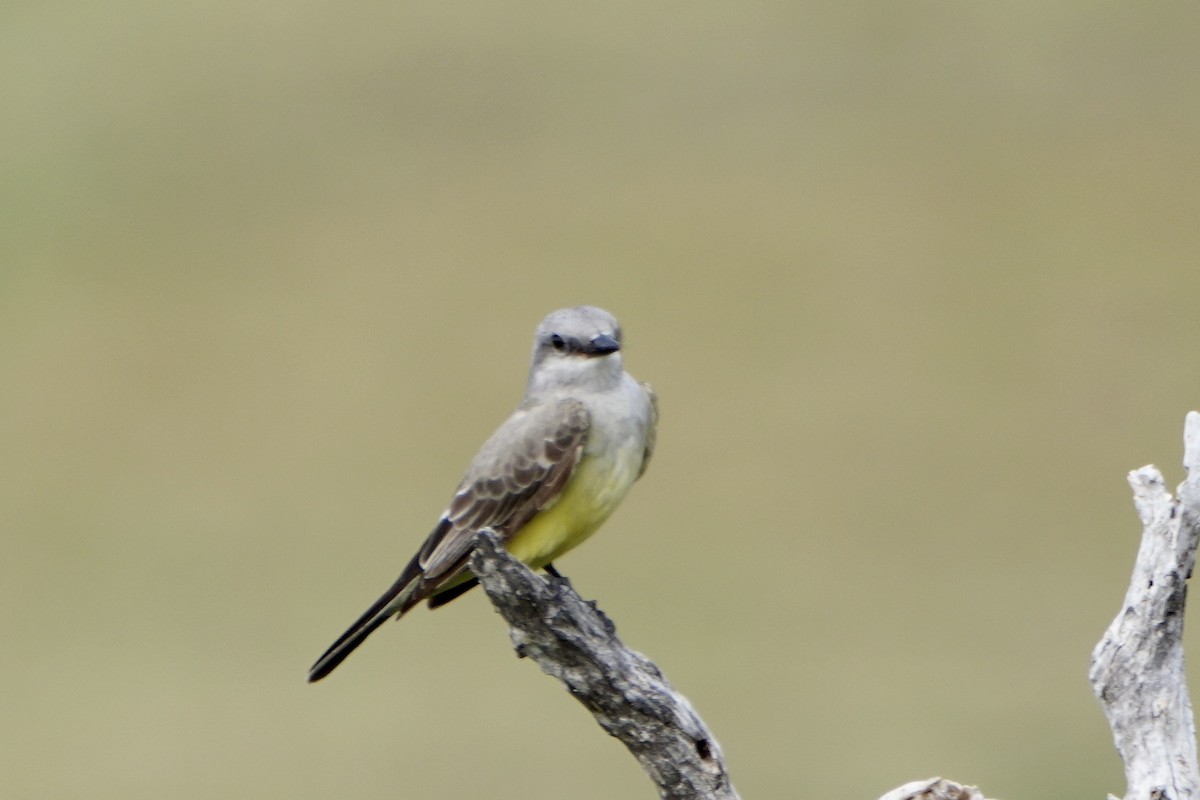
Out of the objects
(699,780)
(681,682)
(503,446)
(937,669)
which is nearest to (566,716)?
(681,682)

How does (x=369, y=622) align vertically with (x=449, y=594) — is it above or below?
below

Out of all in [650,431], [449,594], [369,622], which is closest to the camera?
[369,622]

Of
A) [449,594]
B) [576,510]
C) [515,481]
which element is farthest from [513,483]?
[449,594]

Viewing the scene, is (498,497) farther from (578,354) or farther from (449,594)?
(578,354)

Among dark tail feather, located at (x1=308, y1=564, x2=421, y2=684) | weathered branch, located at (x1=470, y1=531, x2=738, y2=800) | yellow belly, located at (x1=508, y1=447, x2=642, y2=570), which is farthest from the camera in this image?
yellow belly, located at (x1=508, y1=447, x2=642, y2=570)

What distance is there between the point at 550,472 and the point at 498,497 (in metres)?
0.16

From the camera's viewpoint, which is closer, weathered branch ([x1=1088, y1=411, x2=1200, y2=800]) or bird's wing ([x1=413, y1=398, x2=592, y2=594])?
weathered branch ([x1=1088, y1=411, x2=1200, y2=800])

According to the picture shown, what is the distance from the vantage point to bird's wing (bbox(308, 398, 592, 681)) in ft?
17.7

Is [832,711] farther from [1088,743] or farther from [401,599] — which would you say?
[401,599]

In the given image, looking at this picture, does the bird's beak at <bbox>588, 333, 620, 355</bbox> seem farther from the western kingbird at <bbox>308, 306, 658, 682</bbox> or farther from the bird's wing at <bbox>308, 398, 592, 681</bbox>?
the bird's wing at <bbox>308, 398, 592, 681</bbox>

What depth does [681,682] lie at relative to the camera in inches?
513

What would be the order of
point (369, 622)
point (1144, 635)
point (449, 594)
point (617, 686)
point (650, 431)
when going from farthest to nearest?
point (650, 431) → point (449, 594) → point (369, 622) → point (617, 686) → point (1144, 635)

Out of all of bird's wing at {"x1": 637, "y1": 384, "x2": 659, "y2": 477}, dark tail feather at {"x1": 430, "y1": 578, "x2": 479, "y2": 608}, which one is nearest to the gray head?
bird's wing at {"x1": 637, "y1": 384, "x2": 659, "y2": 477}

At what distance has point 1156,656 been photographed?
398cm
